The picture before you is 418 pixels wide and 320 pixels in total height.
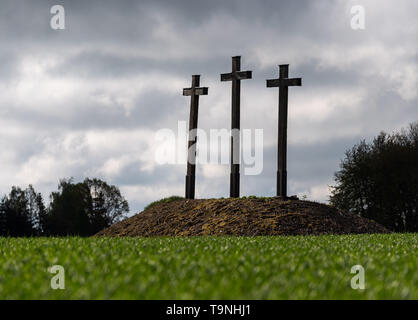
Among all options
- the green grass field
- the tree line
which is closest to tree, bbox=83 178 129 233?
the tree line

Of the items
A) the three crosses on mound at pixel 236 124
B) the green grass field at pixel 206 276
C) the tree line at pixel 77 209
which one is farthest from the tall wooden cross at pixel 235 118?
the tree line at pixel 77 209

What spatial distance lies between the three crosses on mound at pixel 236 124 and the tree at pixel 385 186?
14.5 meters

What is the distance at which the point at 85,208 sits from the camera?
157 feet

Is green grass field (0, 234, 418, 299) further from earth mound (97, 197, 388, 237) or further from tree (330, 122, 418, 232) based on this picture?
tree (330, 122, 418, 232)

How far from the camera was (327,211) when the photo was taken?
73.5ft

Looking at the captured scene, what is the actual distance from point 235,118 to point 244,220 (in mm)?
Result: 5513

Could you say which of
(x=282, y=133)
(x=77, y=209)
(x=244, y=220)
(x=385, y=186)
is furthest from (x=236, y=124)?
(x=77, y=209)

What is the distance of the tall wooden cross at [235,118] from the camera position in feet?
76.0

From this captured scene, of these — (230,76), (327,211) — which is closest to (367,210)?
(327,211)

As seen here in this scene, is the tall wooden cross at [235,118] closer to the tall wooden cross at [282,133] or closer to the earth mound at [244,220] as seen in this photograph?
the earth mound at [244,220]

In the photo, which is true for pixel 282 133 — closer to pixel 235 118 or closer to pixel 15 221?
pixel 235 118
